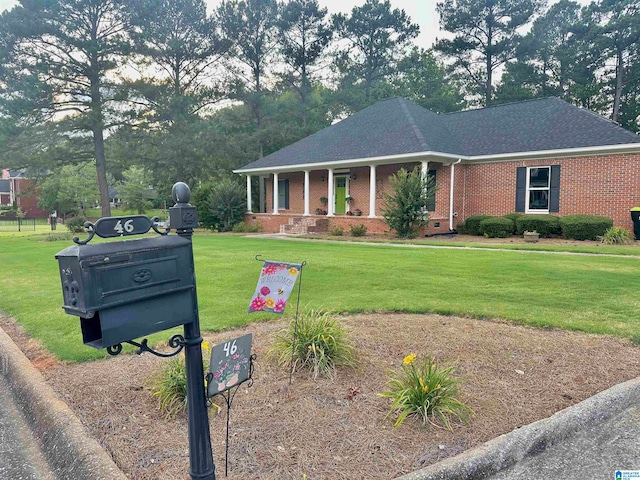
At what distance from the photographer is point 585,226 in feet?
45.1

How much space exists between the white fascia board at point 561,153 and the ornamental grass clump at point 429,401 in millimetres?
14532

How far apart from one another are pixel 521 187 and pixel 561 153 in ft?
5.69

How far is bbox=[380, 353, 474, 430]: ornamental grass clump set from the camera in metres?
2.77

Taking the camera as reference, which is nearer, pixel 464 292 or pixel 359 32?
pixel 464 292

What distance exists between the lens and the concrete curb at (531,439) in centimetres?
226

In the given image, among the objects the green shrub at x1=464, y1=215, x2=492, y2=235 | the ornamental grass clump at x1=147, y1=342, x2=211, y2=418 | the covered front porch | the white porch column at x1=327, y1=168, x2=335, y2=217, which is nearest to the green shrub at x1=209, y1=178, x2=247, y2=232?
the covered front porch

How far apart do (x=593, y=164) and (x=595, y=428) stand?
14685mm

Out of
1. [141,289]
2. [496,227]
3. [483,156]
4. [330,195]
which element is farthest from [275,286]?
[330,195]

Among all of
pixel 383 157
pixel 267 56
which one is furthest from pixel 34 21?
pixel 383 157

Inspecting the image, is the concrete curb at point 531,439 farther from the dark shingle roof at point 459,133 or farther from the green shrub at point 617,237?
the dark shingle roof at point 459,133

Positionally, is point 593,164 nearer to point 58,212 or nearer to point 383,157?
point 383,157

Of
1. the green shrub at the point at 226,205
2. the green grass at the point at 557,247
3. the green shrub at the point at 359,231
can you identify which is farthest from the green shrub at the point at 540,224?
the green shrub at the point at 226,205

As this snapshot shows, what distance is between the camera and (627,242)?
1284 centimetres

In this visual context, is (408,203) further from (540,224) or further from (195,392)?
(195,392)
